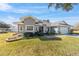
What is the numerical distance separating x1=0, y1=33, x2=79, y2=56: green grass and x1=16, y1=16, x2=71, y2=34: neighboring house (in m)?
0.08

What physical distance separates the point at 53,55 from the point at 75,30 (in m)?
0.32

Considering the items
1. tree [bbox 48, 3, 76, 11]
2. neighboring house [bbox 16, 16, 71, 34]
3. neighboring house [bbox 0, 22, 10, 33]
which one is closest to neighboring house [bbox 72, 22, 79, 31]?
neighboring house [bbox 16, 16, 71, 34]

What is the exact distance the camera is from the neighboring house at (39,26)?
2.37 m

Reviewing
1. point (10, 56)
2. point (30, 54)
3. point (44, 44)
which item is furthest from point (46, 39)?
point (10, 56)

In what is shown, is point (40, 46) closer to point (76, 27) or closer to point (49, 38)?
point (49, 38)

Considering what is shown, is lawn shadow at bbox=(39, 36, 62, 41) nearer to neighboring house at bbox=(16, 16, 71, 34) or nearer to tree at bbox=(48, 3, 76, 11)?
neighboring house at bbox=(16, 16, 71, 34)

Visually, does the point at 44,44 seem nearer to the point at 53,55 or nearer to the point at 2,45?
the point at 53,55

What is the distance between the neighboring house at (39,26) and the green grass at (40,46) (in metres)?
0.08

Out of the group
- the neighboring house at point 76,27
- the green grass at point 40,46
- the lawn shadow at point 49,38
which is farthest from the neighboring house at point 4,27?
the neighboring house at point 76,27

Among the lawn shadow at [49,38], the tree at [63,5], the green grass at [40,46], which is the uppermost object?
the tree at [63,5]

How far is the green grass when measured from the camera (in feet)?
7.71

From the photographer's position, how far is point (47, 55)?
2346mm

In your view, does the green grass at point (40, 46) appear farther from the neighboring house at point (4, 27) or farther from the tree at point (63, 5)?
the tree at point (63, 5)

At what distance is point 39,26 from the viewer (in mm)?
2385
